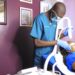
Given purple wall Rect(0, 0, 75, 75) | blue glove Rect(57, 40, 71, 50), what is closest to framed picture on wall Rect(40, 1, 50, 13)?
purple wall Rect(0, 0, 75, 75)

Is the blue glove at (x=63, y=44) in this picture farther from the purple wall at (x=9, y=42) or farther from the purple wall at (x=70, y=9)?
the purple wall at (x=70, y=9)

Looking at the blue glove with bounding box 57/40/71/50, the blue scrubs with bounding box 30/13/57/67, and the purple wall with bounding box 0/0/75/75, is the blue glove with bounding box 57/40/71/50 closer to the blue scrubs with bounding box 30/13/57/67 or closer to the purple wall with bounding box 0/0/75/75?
the blue scrubs with bounding box 30/13/57/67

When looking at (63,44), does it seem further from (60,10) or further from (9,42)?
(9,42)

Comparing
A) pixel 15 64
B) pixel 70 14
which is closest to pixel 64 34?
pixel 15 64

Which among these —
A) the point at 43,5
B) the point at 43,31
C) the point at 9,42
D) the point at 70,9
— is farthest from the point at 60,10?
the point at 70,9

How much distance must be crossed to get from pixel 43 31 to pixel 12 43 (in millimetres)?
446

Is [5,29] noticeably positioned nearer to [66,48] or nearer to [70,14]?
[66,48]

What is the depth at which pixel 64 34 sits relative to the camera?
5.29 feet

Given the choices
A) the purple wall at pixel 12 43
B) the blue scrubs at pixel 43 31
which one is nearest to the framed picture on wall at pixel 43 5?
the purple wall at pixel 12 43

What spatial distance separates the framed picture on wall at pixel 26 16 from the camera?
198 cm

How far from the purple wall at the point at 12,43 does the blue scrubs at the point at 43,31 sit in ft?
1.22

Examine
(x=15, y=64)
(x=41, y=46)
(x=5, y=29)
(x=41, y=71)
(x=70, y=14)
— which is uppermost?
(x=70, y=14)

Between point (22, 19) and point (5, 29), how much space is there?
275mm

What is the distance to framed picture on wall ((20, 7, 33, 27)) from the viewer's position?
1.98 metres
